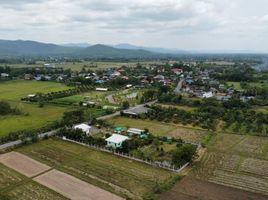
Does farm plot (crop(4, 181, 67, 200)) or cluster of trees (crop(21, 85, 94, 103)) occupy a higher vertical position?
cluster of trees (crop(21, 85, 94, 103))

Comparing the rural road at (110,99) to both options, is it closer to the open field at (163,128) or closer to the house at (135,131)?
the open field at (163,128)

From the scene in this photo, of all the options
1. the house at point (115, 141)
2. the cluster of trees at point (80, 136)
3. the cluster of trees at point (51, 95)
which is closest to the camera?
the house at point (115, 141)

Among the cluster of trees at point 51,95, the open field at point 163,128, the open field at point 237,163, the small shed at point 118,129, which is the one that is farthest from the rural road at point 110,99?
the open field at point 237,163

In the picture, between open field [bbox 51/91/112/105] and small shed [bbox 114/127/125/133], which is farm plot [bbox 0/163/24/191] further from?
open field [bbox 51/91/112/105]

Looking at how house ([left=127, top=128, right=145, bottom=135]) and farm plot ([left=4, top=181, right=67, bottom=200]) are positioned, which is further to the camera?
house ([left=127, top=128, right=145, bottom=135])

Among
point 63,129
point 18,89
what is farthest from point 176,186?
point 18,89

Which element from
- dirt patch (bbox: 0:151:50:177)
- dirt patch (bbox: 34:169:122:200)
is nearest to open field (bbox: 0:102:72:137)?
dirt patch (bbox: 0:151:50:177)

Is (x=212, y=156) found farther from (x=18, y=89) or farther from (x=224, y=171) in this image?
(x=18, y=89)

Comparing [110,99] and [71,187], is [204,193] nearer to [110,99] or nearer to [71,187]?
[71,187]
